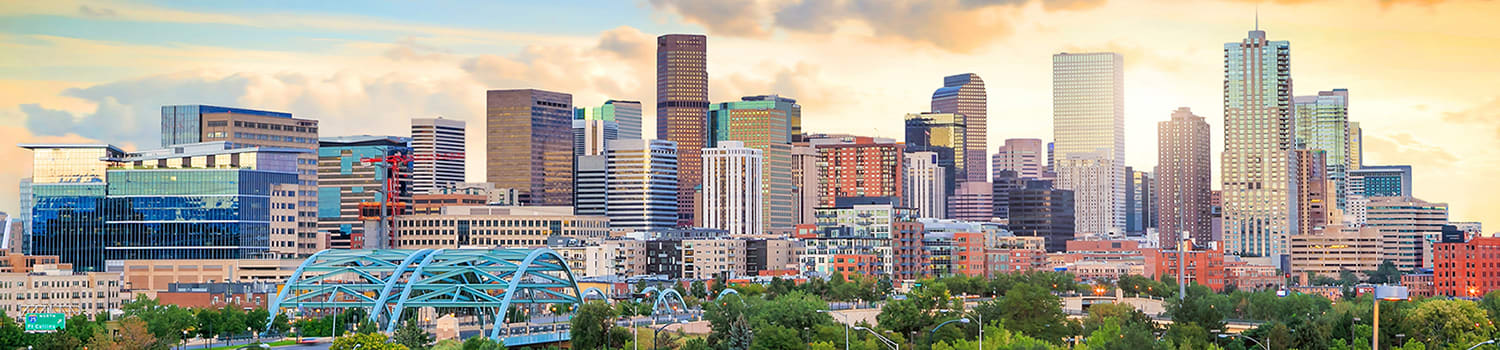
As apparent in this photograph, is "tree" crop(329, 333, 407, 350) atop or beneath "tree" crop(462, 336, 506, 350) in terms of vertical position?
atop

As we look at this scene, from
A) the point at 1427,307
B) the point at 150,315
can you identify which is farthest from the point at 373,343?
the point at 1427,307

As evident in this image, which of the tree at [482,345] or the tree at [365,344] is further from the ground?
the tree at [365,344]

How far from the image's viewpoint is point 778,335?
14500cm

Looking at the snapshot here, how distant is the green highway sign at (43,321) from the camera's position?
160700mm

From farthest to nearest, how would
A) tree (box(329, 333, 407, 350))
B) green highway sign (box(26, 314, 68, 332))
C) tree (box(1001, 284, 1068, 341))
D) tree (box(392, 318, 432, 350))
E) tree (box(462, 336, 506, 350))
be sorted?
tree (box(1001, 284, 1068, 341))
green highway sign (box(26, 314, 68, 332))
tree (box(392, 318, 432, 350))
tree (box(462, 336, 506, 350))
tree (box(329, 333, 407, 350))

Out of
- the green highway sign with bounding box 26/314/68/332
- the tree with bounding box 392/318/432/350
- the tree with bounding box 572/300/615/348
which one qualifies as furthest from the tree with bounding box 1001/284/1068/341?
the green highway sign with bounding box 26/314/68/332

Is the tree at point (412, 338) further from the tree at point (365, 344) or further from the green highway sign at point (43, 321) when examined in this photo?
the green highway sign at point (43, 321)

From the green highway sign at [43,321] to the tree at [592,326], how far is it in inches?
1713

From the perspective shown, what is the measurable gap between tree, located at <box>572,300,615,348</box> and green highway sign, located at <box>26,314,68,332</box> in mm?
43513

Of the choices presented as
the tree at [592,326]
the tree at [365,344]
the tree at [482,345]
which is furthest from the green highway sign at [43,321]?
the tree at [592,326]

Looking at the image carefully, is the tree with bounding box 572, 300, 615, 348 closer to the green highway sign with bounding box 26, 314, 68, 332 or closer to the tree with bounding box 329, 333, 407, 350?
the tree with bounding box 329, 333, 407, 350

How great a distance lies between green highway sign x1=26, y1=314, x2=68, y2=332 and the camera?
16070cm

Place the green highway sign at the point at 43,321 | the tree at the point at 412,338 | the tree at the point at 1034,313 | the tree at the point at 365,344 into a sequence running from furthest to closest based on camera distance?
the tree at the point at 1034,313
the green highway sign at the point at 43,321
the tree at the point at 412,338
the tree at the point at 365,344

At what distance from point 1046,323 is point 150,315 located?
3405 inches
